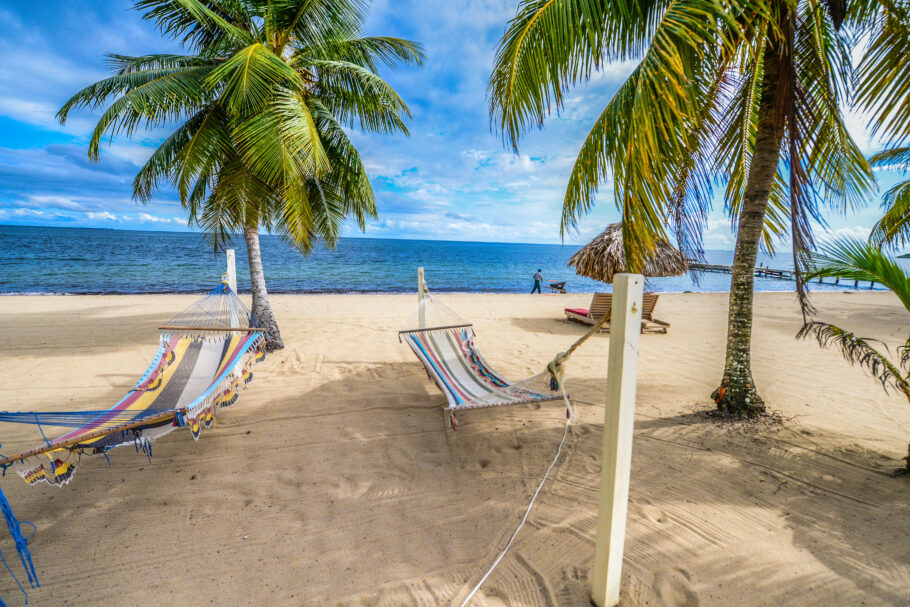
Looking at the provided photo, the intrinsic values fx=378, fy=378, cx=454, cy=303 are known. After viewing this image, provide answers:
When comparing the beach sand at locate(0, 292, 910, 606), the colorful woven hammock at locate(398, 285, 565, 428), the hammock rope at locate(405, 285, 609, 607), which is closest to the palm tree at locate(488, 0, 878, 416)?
the hammock rope at locate(405, 285, 609, 607)

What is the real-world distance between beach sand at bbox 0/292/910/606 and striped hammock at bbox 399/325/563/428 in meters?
0.35

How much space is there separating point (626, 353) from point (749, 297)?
2.50 metres

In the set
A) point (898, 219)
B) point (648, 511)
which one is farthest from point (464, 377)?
point (898, 219)

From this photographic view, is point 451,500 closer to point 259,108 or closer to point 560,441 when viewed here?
point 560,441

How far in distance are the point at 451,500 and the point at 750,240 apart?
312 cm

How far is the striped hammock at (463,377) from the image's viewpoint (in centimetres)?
304

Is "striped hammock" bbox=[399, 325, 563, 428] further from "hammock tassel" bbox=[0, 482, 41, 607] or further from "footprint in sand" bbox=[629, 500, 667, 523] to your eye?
"hammock tassel" bbox=[0, 482, 41, 607]

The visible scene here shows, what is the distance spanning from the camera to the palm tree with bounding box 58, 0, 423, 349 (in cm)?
431

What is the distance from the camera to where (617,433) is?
5.05 ft

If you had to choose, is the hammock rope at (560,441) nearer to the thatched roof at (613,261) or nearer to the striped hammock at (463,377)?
the striped hammock at (463,377)

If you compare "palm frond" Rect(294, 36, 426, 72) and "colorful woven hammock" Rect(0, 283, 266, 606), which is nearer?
"colorful woven hammock" Rect(0, 283, 266, 606)

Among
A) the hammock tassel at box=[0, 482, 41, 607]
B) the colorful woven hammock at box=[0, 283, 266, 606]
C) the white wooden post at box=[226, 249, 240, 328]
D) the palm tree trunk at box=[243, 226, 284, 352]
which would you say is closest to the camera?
the hammock tassel at box=[0, 482, 41, 607]

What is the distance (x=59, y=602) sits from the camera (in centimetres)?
177

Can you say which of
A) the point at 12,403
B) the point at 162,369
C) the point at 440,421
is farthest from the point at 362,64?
the point at 12,403
